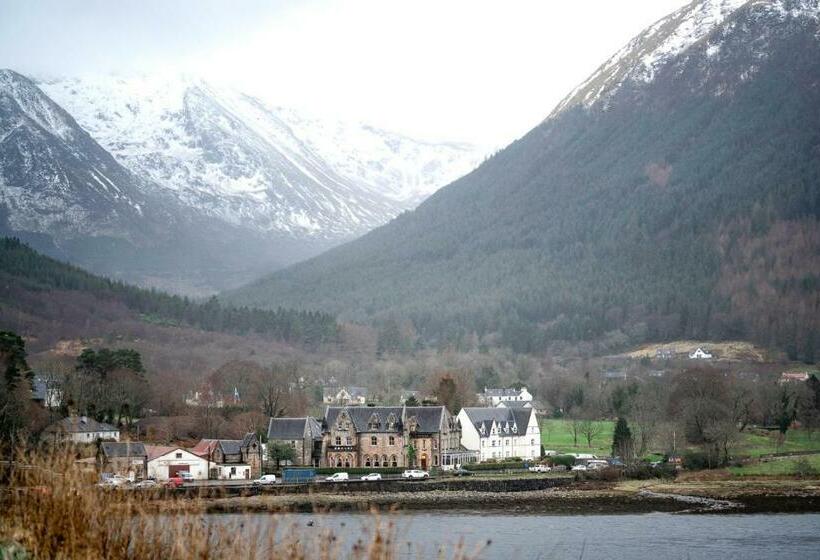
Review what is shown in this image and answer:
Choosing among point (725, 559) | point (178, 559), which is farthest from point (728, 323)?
point (178, 559)

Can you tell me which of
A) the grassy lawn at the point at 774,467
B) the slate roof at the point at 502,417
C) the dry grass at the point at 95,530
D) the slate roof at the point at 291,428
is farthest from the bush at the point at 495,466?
the dry grass at the point at 95,530

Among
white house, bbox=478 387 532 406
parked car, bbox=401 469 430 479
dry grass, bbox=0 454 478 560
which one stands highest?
white house, bbox=478 387 532 406

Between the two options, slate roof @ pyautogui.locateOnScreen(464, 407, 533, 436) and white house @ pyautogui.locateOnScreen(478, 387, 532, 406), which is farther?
white house @ pyautogui.locateOnScreen(478, 387, 532, 406)

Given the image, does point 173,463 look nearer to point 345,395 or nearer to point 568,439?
point 568,439

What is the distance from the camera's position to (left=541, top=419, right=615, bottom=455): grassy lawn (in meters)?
107

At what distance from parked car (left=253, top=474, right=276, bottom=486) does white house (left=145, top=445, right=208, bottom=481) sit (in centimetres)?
409

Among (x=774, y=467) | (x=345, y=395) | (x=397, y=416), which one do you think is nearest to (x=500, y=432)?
(x=397, y=416)

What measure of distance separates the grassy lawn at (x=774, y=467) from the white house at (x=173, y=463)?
35754mm

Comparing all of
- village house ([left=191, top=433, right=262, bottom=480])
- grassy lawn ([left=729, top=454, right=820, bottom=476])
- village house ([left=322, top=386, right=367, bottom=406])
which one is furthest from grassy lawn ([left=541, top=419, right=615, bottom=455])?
village house ([left=191, top=433, right=262, bottom=480])

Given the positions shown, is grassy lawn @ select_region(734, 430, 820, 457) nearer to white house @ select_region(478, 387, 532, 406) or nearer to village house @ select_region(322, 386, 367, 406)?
white house @ select_region(478, 387, 532, 406)

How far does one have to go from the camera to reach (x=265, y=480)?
85.0 m

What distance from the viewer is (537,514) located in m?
69.4

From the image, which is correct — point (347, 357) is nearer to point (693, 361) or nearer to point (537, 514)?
point (693, 361)

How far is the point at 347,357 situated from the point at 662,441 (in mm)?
93549
